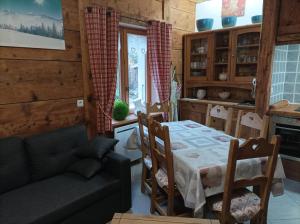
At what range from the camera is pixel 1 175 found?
6.01ft

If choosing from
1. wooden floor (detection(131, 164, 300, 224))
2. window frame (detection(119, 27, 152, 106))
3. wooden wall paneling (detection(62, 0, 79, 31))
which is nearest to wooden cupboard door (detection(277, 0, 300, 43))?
wooden floor (detection(131, 164, 300, 224))

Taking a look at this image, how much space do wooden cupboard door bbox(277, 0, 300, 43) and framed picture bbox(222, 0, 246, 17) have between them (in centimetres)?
90

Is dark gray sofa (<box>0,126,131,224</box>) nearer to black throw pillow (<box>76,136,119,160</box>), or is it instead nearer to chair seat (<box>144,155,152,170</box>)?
black throw pillow (<box>76,136,119,160</box>)

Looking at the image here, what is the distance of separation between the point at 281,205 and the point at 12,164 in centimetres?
268

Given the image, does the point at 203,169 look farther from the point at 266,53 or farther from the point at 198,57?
the point at 198,57

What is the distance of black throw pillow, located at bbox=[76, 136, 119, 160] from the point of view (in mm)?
2175

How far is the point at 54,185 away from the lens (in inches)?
77.2

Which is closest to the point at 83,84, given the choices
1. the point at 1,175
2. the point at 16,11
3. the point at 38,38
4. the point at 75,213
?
the point at 38,38

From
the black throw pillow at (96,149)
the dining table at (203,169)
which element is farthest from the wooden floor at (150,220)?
the black throw pillow at (96,149)

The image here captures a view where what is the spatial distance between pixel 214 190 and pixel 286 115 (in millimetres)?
1642

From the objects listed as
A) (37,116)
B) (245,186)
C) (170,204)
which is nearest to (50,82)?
(37,116)

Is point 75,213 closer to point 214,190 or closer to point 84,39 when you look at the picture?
point 214,190

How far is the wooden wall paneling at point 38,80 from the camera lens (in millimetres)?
2119

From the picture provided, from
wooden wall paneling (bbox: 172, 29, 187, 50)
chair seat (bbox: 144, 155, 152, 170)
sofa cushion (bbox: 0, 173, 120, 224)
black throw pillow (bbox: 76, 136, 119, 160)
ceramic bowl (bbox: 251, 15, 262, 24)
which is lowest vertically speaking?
sofa cushion (bbox: 0, 173, 120, 224)
